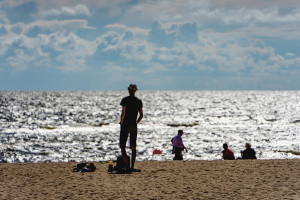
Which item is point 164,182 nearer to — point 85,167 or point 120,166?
point 120,166

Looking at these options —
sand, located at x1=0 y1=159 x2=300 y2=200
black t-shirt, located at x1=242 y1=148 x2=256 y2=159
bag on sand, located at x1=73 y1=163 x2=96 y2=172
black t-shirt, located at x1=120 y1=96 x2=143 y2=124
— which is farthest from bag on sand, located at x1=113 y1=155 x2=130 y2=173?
black t-shirt, located at x1=242 y1=148 x2=256 y2=159

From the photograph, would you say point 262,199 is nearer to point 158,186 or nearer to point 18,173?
point 158,186

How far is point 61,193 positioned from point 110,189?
109cm

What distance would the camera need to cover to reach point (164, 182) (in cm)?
972

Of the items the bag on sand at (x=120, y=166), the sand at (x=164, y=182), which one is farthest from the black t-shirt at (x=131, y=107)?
the sand at (x=164, y=182)

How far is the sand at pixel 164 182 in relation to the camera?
8422 millimetres

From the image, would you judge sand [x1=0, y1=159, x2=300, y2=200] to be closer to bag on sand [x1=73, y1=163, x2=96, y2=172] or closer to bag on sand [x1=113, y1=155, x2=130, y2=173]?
bag on sand [x1=73, y1=163, x2=96, y2=172]

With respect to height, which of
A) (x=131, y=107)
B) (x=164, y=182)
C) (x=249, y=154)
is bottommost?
(x=164, y=182)

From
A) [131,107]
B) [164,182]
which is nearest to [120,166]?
[131,107]

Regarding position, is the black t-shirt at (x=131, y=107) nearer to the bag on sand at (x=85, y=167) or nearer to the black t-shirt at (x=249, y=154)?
the bag on sand at (x=85, y=167)

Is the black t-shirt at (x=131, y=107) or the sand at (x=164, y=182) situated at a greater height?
the black t-shirt at (x=131, y=107)

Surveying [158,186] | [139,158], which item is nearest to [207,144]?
[139,158]

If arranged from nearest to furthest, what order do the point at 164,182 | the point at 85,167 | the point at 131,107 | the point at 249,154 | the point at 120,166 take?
the point at 164,182 → the point at 131,107 → the point at 120,166 → the point at 85,167 → the point at 249,154

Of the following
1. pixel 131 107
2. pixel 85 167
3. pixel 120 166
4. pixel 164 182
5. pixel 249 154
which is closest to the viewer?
pixel 164 182
